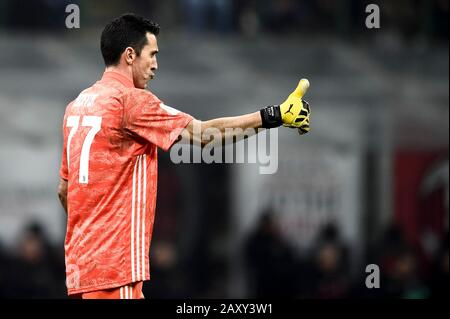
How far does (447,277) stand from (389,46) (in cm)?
428

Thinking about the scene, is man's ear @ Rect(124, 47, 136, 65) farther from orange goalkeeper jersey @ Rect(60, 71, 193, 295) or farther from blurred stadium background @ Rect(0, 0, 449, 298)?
blurred stadium background @ Rect(0, 0, 449, 298)

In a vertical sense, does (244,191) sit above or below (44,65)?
below

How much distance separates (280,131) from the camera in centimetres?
1545

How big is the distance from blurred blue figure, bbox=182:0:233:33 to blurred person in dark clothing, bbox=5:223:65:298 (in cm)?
361

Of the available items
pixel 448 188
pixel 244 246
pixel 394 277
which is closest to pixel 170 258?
pixel 244 246

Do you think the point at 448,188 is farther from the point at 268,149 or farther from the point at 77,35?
the point at 77,35

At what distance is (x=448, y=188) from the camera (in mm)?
16062

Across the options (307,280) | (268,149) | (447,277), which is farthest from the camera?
(268,149)

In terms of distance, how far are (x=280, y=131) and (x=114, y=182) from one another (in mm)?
8808

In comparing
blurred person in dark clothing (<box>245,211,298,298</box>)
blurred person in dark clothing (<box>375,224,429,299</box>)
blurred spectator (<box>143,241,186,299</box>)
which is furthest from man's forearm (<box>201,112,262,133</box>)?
blurred person in dark clothing (<box>245,211,298,298</box>)

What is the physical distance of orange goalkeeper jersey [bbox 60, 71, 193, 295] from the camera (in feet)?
22.1

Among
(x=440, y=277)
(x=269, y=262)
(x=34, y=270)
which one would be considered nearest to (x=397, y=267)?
(x=440, y=277)

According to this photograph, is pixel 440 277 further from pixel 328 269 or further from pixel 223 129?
→ pixel 223 129

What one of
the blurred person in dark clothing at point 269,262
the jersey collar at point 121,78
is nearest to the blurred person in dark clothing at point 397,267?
the blurred person in dark clothing at point 269,262
